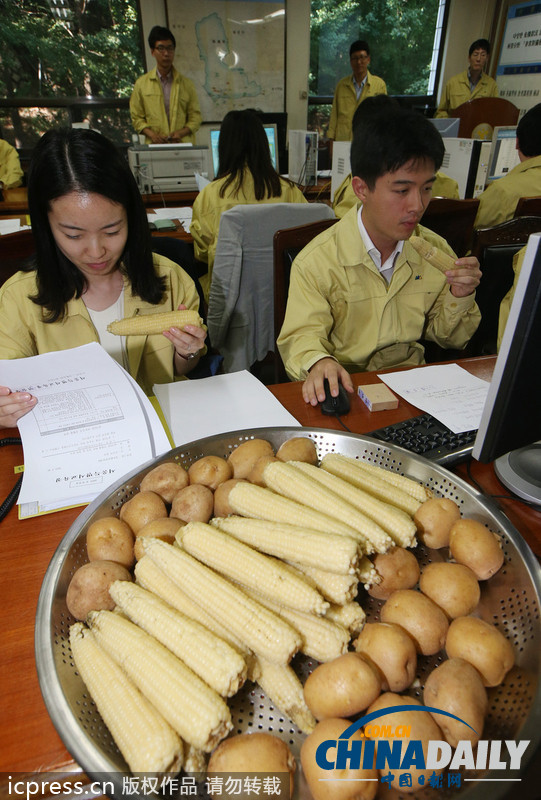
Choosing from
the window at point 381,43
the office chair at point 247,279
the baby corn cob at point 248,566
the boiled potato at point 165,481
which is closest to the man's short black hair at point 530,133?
the office chair at point 247,279

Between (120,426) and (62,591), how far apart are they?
1.36 feet

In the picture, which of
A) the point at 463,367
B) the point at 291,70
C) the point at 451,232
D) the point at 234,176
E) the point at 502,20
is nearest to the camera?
the point at 463,367

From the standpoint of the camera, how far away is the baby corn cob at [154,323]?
1428 mm

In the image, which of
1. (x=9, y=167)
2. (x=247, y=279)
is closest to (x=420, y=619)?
(x=247, y=279)

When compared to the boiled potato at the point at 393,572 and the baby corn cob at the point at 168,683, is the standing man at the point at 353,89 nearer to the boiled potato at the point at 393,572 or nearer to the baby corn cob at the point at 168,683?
the boiled potato at the point at 393,572

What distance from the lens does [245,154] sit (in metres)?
3.06

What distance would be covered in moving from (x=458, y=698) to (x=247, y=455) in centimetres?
59

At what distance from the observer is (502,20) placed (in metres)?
7.25

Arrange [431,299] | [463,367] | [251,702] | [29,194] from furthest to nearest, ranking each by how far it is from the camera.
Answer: [431,299] < [463,367] < [29,194] < [251,702]

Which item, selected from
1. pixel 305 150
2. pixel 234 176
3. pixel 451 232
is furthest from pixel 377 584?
pixel 305 150

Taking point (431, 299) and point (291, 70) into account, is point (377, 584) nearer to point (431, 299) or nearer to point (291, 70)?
point (431, 299)

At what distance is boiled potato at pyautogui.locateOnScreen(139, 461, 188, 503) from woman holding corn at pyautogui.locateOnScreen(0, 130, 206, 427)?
348 millimetres

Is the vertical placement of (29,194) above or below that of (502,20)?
below

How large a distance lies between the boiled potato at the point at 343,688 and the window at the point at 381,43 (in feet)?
27.2
